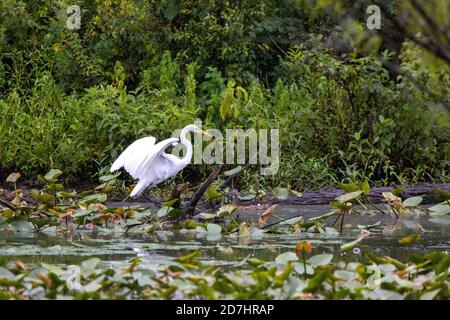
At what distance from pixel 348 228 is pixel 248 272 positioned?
304 centimetres

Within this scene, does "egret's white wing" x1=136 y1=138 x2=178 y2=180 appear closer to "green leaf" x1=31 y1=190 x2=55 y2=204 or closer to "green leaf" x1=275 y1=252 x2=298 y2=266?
"green leaf" x1=31 y1=190 x2=55 y2=204

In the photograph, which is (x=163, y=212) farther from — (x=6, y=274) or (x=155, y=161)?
(x=6, y=274)

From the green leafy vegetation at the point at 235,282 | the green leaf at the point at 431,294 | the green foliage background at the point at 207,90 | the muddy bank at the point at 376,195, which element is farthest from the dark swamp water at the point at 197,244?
the green foliage background at the point at 207,90

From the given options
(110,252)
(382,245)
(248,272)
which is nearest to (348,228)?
(382,245)

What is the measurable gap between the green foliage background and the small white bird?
1.15 metres

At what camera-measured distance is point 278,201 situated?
366 inches

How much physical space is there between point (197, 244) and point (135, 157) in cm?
192

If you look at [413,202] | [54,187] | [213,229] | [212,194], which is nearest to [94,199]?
[54,187]

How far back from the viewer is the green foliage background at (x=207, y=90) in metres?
10.3

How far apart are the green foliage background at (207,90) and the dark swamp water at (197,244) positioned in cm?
190

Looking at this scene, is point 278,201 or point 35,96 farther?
point 35,96

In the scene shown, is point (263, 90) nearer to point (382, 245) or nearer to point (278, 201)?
point (278, 201)

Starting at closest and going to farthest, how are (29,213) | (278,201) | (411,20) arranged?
1. (411,20)
2. (29,213)
3. (278,201)

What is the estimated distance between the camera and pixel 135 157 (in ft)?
29.1
